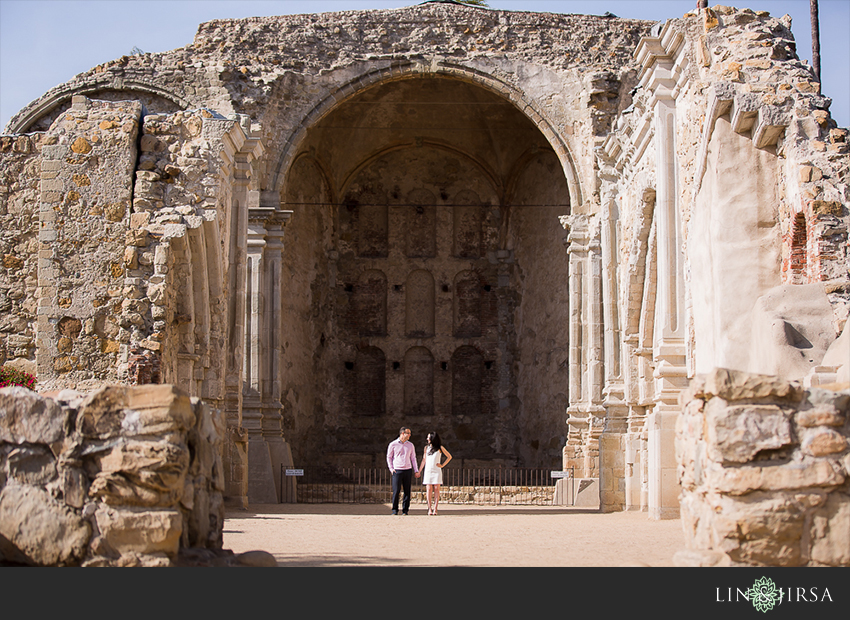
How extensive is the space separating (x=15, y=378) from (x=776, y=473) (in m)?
8.21

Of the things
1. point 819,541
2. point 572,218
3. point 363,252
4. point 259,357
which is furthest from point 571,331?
point 819,541

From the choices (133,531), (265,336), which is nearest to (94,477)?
(133,531)

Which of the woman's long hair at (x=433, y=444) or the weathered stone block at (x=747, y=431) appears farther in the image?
the woman's long hair at (x=433, y=444)

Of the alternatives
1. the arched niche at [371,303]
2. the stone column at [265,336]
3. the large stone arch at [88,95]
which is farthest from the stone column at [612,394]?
the arched niche at [371,303]

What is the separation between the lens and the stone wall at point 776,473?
4.68 m

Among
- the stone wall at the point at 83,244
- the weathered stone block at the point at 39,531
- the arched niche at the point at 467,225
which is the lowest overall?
the weathered stone block at the point at 39,531

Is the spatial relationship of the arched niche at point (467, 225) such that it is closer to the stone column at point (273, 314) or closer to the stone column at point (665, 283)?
the stone column at point (273, 314)

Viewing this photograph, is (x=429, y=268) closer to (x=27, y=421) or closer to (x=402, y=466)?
(x=402, y=466)

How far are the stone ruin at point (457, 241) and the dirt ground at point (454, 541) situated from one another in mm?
908

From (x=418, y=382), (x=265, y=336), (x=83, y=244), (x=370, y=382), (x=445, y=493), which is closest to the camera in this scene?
(x=83, y=244)

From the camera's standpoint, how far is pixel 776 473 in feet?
15.4

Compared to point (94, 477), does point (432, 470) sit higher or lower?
Result: lower

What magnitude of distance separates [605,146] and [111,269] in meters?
8.48
